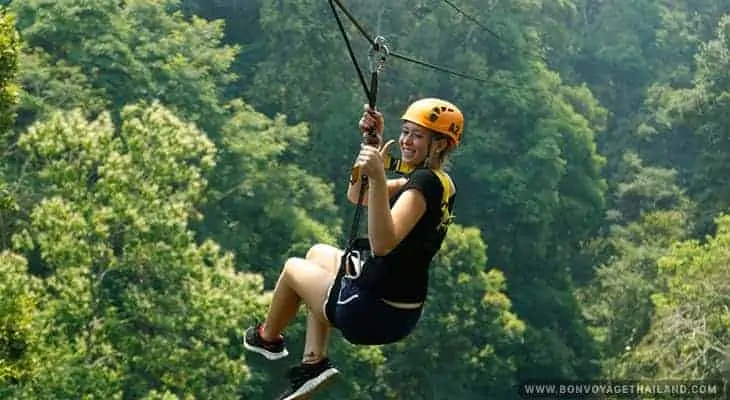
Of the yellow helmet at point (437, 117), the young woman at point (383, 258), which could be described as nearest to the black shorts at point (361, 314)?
the young woman at point (383, 258)

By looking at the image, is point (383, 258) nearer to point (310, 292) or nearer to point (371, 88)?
point (310, 292)

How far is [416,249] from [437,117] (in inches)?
→ 19.0

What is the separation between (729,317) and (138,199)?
1054 centimetres

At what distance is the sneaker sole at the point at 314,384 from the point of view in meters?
4.93

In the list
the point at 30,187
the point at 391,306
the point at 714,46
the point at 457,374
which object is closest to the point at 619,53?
the point at 714,46

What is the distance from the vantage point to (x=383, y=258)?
15.5 feet

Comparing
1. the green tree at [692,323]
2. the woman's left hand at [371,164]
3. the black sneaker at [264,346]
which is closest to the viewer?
the woman's left hand at [371,164]

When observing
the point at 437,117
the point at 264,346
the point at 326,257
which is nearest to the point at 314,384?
the point at 264,346

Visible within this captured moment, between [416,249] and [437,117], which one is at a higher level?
[437,117]

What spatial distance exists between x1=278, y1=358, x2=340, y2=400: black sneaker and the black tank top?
39 cm

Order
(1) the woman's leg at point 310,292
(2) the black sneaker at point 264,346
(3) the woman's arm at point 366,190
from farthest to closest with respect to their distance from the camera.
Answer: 1. (2) the black sneaker at point 264,346
2. (3) the woman's arm at point 366,190
3. (1) the woman's leg at point 310,292

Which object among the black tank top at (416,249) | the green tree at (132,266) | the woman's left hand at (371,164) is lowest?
the green tree at (132,266)

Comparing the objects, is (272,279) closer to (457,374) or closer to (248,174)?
(248,174)

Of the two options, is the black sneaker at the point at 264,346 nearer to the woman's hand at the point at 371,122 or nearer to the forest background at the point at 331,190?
the woman's hand at the point at 371,122
